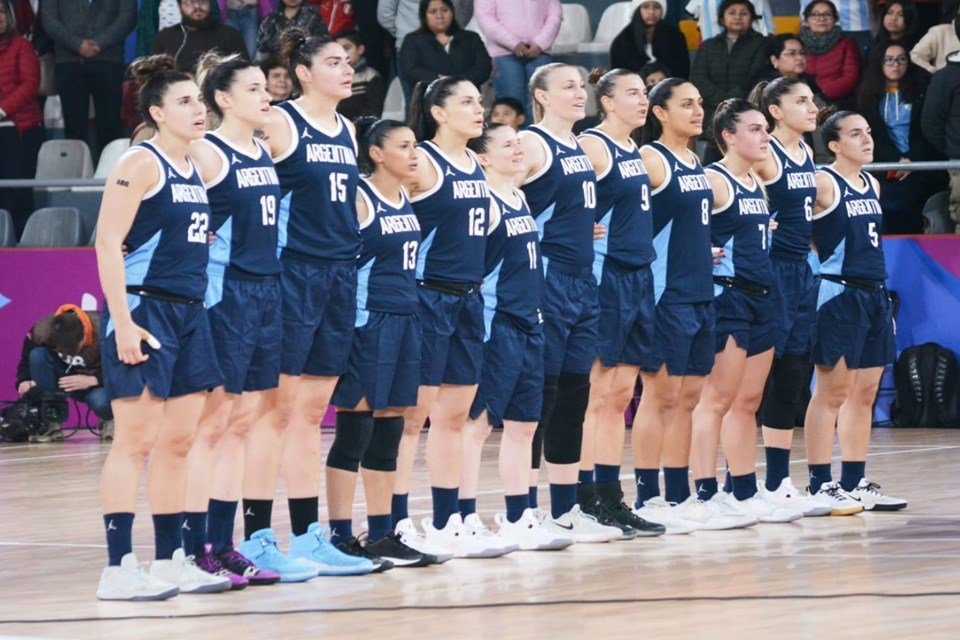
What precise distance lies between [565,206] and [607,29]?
846 cm

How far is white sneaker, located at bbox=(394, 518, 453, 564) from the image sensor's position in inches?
309

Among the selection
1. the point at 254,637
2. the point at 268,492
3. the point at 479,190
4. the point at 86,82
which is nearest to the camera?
the point at 254,637

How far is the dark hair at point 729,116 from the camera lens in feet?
30.8

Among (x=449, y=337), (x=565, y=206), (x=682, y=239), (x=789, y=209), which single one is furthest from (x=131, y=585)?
(x=789, y=209)

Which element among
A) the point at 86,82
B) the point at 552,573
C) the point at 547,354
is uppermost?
the point at 86,82

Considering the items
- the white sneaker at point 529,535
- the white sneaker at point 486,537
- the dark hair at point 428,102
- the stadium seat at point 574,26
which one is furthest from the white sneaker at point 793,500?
the stadium seat at point 574,26

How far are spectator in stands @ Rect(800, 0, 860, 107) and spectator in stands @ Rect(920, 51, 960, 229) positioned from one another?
2.61 ft

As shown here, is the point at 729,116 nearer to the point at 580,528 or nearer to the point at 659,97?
the point at 659,97

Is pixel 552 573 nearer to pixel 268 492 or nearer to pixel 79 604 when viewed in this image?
pixel 268 492

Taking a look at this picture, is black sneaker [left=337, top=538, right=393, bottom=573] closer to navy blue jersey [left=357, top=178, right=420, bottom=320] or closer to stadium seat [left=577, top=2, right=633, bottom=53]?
navy blue jersey [left=357, top=178, right=420, bottom=320]

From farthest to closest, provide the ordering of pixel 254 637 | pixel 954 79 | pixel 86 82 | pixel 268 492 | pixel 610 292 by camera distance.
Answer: pixel 86 82, pixel 954 79, pixel 610 292, pixel 268 492, pixel 254 637

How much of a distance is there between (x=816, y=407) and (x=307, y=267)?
3490mm

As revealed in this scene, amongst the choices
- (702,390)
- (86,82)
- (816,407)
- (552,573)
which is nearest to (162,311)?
(552,573)

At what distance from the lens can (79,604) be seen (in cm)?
684
